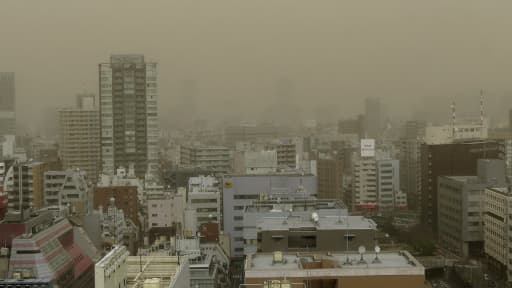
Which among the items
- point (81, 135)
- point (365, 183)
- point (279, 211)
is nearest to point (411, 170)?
point (365, 183)

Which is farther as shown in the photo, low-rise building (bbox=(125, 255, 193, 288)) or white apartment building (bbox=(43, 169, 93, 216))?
white apartment building (bbox=(43, 169, 93, 216))

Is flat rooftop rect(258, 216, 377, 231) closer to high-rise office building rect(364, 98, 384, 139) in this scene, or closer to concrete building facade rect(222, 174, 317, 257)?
concrete building facade rect(222, 174, 317, 257)

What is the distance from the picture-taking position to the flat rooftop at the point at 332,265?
3.43 meters

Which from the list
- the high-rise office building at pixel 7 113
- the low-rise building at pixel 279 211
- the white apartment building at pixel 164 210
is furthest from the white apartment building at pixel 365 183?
the low-rise building at pixel 279 211

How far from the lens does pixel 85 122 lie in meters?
16.1

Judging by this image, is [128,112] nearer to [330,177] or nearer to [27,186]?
→ [330,177]

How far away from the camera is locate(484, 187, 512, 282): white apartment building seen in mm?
8320

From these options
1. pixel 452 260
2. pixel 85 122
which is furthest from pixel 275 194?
pixel 85 122

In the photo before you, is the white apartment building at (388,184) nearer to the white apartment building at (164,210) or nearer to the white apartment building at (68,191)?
the white apartment building at (164,210)

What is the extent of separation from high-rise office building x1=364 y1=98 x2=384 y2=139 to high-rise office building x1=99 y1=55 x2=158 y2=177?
3.82 metres

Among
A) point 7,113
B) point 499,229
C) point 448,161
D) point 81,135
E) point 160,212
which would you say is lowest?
point 499,229

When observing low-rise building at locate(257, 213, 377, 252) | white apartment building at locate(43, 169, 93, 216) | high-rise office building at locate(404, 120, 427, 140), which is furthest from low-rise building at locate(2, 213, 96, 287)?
high-rise office building at locate(404, 120, 427, 140)

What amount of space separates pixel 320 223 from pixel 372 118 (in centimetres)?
885

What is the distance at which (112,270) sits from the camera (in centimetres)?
282
